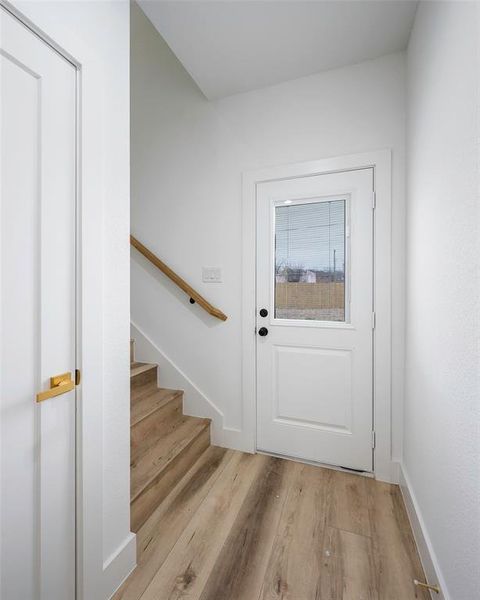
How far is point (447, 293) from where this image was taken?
104 cm

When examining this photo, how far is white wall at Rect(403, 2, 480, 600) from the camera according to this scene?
2.75ft

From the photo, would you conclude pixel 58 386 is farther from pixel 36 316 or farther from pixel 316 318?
pixel 316 318

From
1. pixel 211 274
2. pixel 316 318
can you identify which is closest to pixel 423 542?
pixel 316 318

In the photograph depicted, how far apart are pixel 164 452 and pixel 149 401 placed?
1.35ft

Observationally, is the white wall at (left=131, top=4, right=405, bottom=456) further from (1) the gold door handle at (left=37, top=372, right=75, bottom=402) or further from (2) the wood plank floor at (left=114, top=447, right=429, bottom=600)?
(1) the gold door handle at (left=37, top=372, right=75, bottom=402)

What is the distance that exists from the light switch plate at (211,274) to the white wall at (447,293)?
1.24 m

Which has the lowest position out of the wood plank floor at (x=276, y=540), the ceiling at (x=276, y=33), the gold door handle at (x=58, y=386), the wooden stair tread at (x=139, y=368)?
the wood plank floor at (x=276, y=540)

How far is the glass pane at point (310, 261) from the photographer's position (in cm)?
192

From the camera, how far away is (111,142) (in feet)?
3.67

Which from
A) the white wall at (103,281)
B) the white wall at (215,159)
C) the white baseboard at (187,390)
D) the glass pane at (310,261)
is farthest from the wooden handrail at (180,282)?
the white wall at (103,281)

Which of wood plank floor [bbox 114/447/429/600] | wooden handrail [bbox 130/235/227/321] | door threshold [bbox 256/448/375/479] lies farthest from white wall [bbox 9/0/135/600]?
door threshold [bbox 256/448/375/479]

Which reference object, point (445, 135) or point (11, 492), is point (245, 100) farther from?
point (11, 492)

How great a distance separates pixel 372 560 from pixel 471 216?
143 cm

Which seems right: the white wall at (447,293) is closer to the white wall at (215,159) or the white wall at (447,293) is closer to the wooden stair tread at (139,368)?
the white wall at (215,159)
